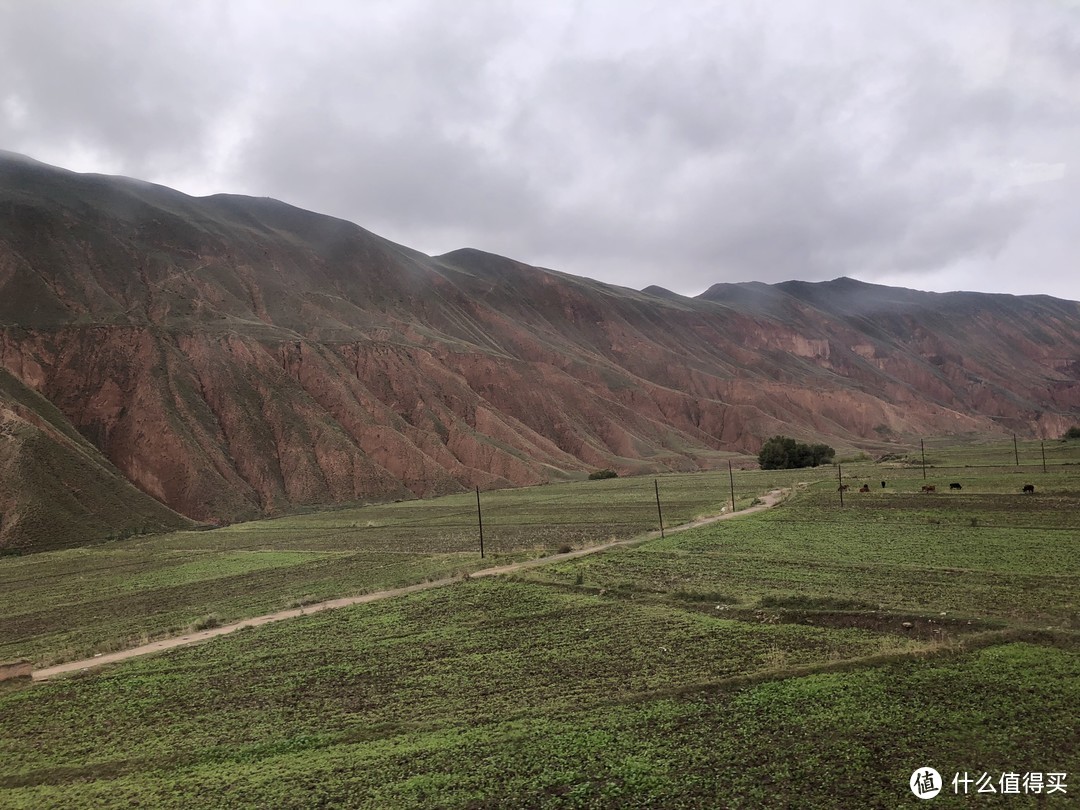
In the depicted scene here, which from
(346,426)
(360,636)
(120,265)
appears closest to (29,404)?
(346,426)

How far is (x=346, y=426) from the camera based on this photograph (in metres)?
75.1

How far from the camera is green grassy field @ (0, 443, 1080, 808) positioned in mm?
8797

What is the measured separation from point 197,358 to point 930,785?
7854cm

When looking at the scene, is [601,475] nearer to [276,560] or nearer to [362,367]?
[362,367]

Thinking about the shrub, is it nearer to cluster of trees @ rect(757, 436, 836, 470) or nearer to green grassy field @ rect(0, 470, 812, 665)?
green grassy field @ rect(0, 470, 812, 665)

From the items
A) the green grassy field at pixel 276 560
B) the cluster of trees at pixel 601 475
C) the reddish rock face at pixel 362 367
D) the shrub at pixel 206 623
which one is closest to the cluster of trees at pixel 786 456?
the reddish rock face at pixel 362 367

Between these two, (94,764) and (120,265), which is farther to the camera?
(120,265)

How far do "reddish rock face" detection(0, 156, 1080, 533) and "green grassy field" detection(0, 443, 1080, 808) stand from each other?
154 feet

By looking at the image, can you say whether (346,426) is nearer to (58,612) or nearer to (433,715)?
(58,612)

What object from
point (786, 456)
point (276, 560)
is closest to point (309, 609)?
point (276, 560)

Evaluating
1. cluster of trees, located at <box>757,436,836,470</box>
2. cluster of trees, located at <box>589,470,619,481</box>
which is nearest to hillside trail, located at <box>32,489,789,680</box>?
cluster of trees, located at <box>589,470,619,481</box>

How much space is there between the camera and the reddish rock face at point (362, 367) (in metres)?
66.6

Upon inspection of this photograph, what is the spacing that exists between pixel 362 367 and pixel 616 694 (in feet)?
255

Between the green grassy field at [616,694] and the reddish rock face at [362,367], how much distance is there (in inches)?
1849
